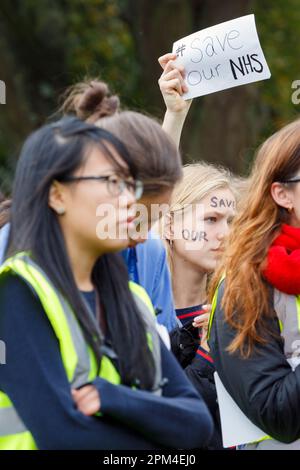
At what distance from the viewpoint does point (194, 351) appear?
11.8 feet

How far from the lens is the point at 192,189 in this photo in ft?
13.1

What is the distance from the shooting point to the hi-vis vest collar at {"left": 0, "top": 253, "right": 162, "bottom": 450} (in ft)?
7.57

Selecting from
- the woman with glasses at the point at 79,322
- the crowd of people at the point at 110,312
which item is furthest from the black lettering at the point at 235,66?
the woman with glasses at the point at 79,322

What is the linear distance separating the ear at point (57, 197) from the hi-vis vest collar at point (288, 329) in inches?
34.7

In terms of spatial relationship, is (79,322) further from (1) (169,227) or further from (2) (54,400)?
(1) (169,227)

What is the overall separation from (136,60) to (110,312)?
10.6 metres

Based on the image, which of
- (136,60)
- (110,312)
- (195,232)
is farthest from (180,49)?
(136,60)

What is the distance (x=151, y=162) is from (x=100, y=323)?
0.44 m

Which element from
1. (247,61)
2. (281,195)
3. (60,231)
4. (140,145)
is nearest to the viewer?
(60,231)

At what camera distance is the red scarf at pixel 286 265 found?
2945 mm

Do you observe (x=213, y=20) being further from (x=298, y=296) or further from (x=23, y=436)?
(x=23, y=436)
